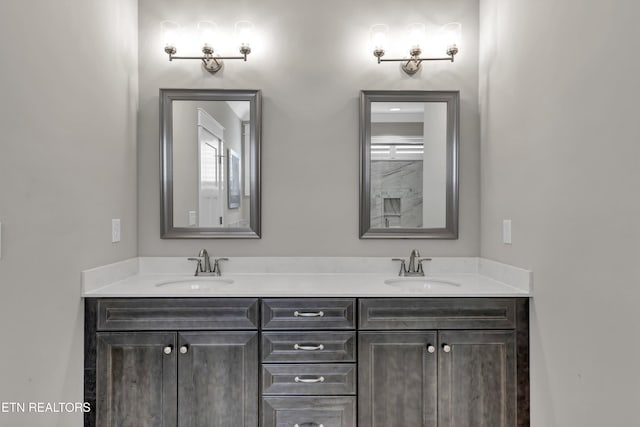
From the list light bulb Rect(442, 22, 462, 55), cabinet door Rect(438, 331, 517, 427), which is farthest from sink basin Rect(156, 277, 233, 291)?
light bulb Rect(442, 22, 462, 55)

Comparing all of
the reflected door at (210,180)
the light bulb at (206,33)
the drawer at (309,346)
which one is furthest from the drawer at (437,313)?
the light bulb at (206,33)

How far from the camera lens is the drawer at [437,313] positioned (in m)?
1.75

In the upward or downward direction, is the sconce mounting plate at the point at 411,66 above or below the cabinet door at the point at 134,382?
above

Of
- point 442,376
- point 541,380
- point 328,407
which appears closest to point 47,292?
point 328,407

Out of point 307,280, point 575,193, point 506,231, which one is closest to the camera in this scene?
point 575,193

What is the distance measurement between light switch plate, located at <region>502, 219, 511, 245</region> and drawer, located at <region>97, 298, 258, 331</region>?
1299mm

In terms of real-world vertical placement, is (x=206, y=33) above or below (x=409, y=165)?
above

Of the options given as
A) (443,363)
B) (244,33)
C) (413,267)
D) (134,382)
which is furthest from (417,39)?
(134,382)

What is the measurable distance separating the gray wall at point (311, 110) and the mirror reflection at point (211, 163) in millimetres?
116

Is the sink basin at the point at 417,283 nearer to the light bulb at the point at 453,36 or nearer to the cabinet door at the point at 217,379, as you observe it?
the cabinet door at the point at 217,379

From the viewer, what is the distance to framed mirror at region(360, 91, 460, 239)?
225 centimetres

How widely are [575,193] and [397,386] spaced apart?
3.62 feet

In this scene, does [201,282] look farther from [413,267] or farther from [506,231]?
[506,231]

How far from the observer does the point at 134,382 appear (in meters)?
1.71
